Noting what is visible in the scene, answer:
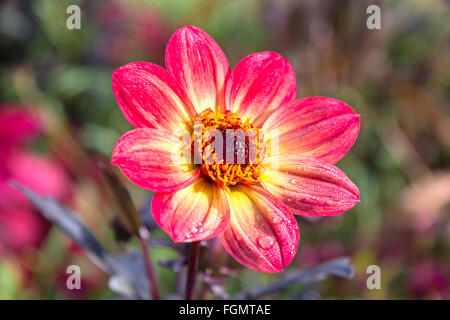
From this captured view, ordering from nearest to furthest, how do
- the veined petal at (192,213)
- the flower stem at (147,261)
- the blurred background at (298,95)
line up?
1. the veined petal at (192,213)
2. the flower stem at (147,261)
3. the blurred background at (298,95)

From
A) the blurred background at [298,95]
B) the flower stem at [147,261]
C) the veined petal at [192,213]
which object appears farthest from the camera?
the blurred background at [298,95]

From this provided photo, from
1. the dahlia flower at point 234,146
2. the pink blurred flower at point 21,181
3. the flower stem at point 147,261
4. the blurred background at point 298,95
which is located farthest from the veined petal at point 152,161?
the pink blurred flower at point 21,181

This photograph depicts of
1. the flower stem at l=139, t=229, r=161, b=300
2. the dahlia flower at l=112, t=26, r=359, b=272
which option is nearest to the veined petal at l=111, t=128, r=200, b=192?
the dahlia flower at l=112, t=26, r=359, b=272

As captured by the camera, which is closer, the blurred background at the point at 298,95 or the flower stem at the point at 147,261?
the flower stem at the point at 147,261

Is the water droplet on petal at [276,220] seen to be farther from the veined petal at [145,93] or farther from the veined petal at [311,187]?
the veined petal at [145,93]

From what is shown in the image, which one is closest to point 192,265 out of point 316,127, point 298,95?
point 316,127

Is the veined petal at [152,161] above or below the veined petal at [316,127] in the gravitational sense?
below

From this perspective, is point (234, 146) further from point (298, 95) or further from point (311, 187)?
point (298, 95)

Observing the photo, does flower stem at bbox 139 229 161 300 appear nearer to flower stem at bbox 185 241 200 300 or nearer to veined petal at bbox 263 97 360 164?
flower stem at bbox 185 241 200 300
